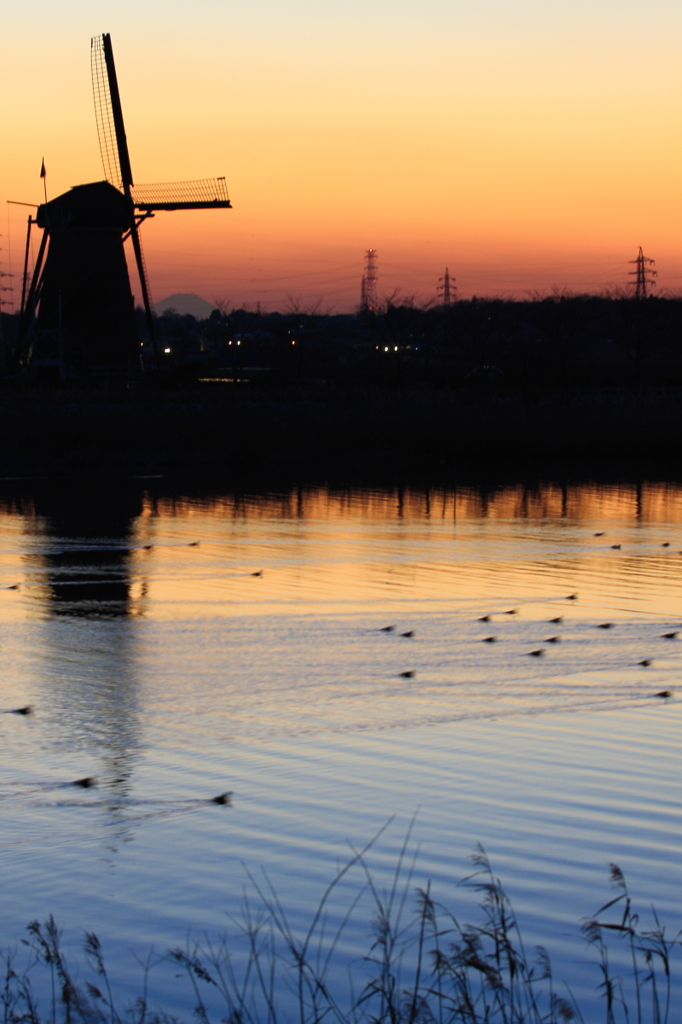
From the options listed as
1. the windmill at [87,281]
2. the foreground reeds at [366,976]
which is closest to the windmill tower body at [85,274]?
the windmill at [87,281]

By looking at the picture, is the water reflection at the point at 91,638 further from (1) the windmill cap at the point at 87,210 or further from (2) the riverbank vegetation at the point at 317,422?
(1) the windmill cap at the point at 87,210

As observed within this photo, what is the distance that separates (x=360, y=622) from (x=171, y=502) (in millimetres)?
13820

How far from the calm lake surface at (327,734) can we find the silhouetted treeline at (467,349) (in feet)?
87.8

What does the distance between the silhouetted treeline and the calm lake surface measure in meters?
26.8

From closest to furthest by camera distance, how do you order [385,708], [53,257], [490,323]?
[385,708] < [53,257] < [490,323]

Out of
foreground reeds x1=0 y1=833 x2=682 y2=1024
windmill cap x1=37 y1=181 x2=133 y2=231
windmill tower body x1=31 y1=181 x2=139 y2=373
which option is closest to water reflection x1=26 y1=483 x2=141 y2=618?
foreground reeds x1=0 y1=833 x2=682 y2=1024

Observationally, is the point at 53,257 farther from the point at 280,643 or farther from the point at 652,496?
the point at 280,643

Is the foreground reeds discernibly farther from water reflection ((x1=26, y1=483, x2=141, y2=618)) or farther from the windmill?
the windmill

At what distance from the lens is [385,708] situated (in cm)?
884

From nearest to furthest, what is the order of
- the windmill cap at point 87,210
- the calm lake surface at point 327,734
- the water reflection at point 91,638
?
the calm lake surface at point 327,734, the water reflection at point 91,638, the windmill cap at point 87,210

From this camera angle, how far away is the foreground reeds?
3996 mm

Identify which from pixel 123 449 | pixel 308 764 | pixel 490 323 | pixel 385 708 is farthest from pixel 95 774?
pixel 490 323

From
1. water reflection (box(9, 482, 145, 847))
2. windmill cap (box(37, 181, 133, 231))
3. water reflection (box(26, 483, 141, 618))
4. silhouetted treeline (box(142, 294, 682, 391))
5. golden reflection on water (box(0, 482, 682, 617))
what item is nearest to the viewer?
water reflection (box(9, 482, 145, 847))

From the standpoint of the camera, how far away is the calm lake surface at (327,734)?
5449mm
